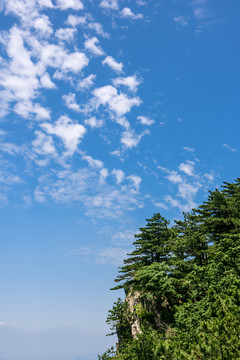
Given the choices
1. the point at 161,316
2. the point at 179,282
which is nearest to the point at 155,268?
the point at 179,282

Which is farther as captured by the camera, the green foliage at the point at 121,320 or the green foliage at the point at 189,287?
the green foliage at the point at 121,320

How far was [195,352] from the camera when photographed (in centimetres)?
1284

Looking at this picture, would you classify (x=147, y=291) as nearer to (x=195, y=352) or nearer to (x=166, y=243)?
(x=166, y=243)

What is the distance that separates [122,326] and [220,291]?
76.6 ft

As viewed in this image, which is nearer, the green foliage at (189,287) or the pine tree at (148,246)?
the green foliage at (189,287)

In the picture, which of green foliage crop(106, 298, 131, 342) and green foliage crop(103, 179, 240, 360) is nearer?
green foliage crop(103, 179, 240, 360)

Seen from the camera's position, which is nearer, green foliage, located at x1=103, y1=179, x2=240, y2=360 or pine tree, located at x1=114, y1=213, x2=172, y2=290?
green foliage, located at x1=103, y1=179, x2=240, y2=360

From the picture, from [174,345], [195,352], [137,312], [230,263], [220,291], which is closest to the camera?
[195,352]

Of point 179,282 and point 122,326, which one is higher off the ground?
point 179,282

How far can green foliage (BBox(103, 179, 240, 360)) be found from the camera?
13041mm

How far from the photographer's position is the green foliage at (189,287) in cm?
1304

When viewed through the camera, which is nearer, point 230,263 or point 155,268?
point 230,263

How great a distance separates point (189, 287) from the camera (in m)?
25.2

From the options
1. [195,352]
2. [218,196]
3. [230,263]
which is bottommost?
[195,352]
